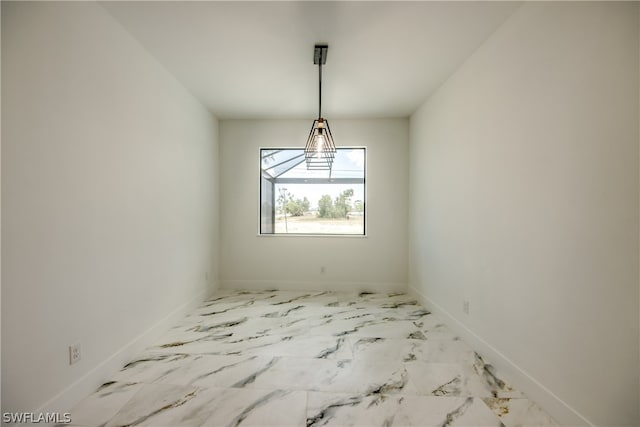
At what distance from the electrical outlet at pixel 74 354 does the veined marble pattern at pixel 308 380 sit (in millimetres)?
270

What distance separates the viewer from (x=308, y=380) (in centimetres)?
197

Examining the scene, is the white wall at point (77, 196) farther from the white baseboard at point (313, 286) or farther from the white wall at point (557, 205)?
the white wall at point (557, 205)

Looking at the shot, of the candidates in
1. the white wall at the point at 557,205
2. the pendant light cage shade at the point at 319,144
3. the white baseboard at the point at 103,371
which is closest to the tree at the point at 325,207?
the pendant light cage shade at the point at 319,144

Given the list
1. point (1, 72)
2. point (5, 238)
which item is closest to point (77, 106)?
point (1, 72)

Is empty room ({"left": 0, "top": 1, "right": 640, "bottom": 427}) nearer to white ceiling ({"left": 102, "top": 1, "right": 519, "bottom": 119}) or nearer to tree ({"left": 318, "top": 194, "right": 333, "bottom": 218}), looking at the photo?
white ceiling ({"left": 102, "top": 1, "right": 519, "bottom": 119})

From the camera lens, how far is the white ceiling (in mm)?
1960

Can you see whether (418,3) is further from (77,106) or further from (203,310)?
(203,310)

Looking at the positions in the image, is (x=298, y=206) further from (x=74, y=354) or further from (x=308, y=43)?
(x=74, y=354)

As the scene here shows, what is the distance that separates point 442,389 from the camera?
187 cm

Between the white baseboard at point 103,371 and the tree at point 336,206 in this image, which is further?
the tree at point 336,206

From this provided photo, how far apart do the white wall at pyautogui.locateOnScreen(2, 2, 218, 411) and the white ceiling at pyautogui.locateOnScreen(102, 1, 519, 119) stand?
321 mm

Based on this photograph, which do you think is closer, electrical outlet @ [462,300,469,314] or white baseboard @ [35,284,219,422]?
white baseboard @ [35,284,219,422]

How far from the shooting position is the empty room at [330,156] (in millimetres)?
1380

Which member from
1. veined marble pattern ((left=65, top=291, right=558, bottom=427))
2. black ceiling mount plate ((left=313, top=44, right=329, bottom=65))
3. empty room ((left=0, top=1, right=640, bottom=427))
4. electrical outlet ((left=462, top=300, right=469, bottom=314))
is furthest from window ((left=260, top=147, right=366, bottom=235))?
electrical outlet ((left=462, top=300, right=469, bottom=314))
